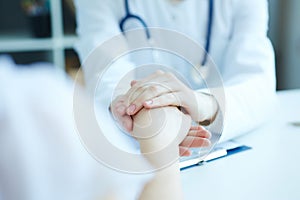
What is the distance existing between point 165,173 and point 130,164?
76 mm

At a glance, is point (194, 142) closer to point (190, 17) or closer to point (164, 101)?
point (164, 101)

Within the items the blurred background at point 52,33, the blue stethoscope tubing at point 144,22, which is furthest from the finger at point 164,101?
the blurred background at point 52,33

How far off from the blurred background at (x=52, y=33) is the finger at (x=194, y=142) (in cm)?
128

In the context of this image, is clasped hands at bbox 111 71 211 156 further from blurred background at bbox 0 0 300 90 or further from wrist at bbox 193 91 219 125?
blurred background at bbox 0 0 300 90

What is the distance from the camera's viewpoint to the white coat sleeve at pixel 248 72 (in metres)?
0.57

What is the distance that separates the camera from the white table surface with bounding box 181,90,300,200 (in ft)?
1.24

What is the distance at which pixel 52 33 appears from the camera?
68.9 inches

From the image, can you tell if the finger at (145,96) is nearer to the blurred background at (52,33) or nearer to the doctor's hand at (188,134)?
the doctor's hand at (188,134)

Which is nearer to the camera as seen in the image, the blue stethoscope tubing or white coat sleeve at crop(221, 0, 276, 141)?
white coat sleeve at crop(221, 0, 276, 141)

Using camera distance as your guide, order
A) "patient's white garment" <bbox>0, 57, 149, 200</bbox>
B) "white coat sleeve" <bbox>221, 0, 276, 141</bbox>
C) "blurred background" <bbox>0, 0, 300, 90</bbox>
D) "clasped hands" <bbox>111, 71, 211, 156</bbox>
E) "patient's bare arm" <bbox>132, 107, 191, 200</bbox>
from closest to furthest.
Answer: "patient's white garment" <bbox>0, 57, 149, 200</bbox>, "patient's bare arm" <bbox>132, 107, 191, 200</bbox>, "clasped hands" <bbox>111, 71, 211, 156</bbox>, "white coat sleeve" <bbox>221, 0, 276, 141</bbox>, "blurred background" <bbox>0, 0, 300, 90</bbox>

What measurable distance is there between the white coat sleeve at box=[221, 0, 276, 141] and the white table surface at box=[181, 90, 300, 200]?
0.03 m

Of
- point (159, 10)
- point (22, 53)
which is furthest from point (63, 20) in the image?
point (159, 10)

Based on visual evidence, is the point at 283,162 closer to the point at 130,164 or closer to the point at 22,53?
the point at 130,164

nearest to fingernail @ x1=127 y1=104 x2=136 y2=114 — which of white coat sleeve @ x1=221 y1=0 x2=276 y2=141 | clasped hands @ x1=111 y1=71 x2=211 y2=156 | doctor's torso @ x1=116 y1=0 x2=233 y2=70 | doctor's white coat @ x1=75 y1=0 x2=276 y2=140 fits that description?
clasped hands @ x1=111 y1=71 x2=211 y2=156
